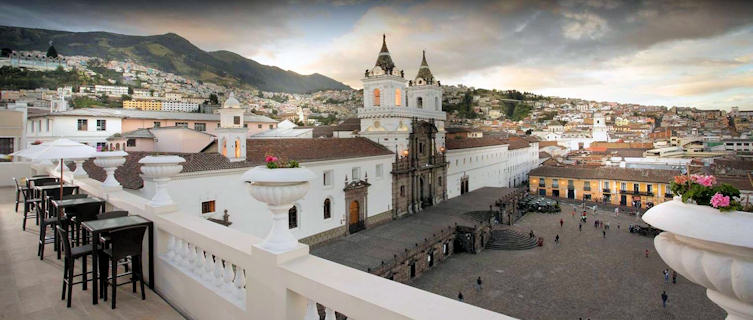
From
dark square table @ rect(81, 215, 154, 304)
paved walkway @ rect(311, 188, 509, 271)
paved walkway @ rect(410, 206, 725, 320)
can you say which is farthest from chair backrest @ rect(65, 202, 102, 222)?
paved walkway @ rect(410, 206, 725, 320)

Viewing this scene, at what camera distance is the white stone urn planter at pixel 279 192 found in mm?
3195

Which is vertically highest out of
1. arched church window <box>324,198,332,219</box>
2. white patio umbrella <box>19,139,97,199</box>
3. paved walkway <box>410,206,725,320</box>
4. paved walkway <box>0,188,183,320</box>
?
white patio umbrella <box>19,139,97,199</box>

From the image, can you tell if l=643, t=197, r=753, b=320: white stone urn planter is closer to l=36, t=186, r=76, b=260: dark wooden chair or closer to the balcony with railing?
the balcony with railing

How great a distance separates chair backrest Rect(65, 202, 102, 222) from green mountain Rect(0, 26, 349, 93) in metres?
112

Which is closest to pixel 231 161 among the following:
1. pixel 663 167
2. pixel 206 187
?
pixel 206 187

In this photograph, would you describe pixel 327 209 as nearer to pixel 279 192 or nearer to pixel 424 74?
pixel 279 192

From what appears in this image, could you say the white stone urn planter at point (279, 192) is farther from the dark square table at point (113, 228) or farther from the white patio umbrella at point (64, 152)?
the white patio umbrella at point (64, 152)

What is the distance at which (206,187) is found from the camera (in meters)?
15.8

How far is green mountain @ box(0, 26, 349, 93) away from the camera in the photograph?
93875 millimetres

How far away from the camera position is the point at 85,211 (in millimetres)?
6098

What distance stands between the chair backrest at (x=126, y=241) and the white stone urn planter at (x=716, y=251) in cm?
550

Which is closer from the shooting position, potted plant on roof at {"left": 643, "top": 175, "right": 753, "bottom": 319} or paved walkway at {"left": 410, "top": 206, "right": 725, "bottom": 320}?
potted plant on roof at {"left": 643, "top": 175, "right": 753, "bottom": 319}

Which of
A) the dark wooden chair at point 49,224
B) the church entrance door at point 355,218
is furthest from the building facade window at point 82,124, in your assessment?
the dark wooden chair at point 49,224

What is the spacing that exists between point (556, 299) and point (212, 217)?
1802 cm
